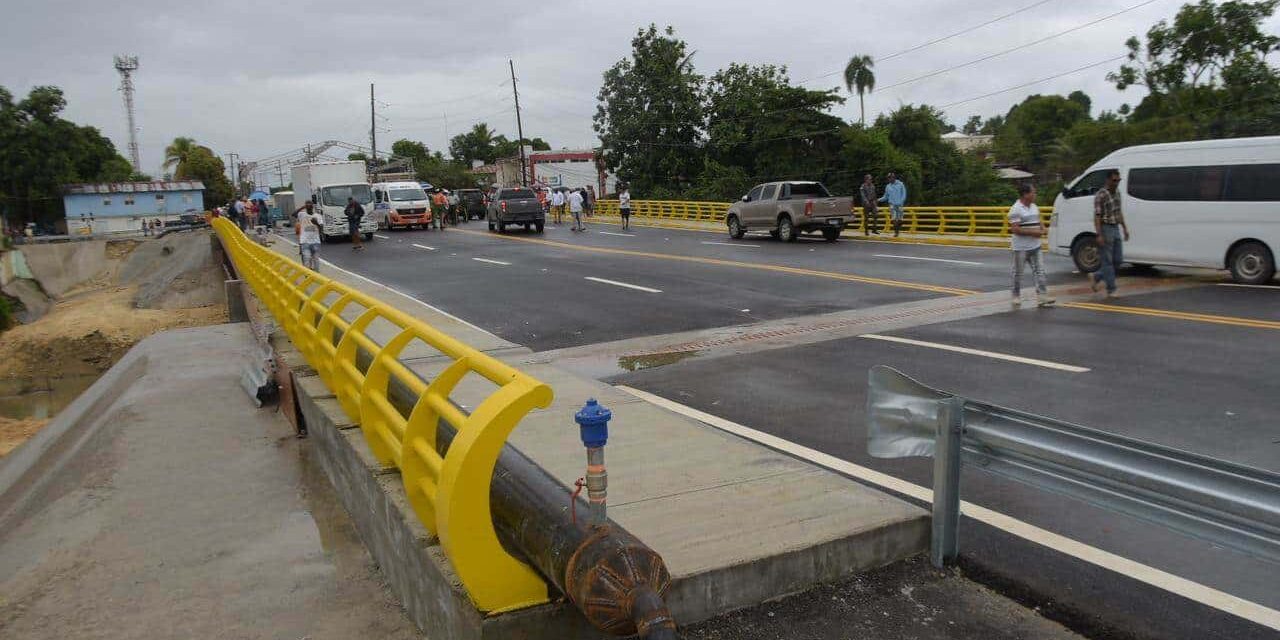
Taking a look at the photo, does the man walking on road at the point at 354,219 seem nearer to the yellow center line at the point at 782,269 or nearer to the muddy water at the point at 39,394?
the yellow center line at the point at 782,269

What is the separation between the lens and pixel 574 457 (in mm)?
5953

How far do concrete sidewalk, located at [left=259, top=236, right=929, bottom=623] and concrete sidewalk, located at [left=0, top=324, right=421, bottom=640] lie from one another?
57.6 inches

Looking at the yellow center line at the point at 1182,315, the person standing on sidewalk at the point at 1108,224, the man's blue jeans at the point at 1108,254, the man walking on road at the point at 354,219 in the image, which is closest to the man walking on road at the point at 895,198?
the person standing on sidewalk at the point at 1108,224

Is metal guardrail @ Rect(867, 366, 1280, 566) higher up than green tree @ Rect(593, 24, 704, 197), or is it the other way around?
green tree @ Rect(593, 24, 704, 197)

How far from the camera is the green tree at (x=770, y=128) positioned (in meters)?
50.9

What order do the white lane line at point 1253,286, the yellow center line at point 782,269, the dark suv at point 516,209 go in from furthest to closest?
the dark suv at point 516,209 < the yellow center line at point 782,269 < the white lane line at point 1253,286

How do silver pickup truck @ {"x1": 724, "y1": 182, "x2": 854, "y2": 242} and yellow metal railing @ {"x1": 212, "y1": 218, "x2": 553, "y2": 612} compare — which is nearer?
yellow metal railing @ {"x1": 212, "y1": 218, "x2": 553, "y2": 612}

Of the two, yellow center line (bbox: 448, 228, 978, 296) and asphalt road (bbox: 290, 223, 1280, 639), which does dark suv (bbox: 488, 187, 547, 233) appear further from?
asphalt road (bbox: 290, 223, 1280, 639)

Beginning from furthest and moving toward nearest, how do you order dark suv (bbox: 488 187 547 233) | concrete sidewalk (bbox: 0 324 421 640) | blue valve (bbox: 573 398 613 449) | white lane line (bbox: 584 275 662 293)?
dark suv (bbox: 488 187 547 233) → white lane line (bbox: 584 275 662 293) → concrete sidewalk (bbox: 0 324 421 640) → blue valve (bbox: 573 398 613 449)

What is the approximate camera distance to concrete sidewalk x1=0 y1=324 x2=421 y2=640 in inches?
203

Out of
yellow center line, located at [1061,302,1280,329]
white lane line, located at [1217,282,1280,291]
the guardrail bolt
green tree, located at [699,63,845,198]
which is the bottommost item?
yellow center line, located at [1061,302,1280,329]

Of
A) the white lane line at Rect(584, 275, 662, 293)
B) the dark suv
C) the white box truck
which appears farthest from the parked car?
the white lane line at Rect(584, 275, 662, 293)

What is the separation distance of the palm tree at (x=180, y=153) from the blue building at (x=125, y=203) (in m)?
14.9

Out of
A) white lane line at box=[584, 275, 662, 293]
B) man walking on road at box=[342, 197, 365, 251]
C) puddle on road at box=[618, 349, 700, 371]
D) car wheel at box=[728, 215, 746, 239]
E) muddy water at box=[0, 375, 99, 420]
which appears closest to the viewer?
puddle on road at box=[618, 349, 700, 371]
